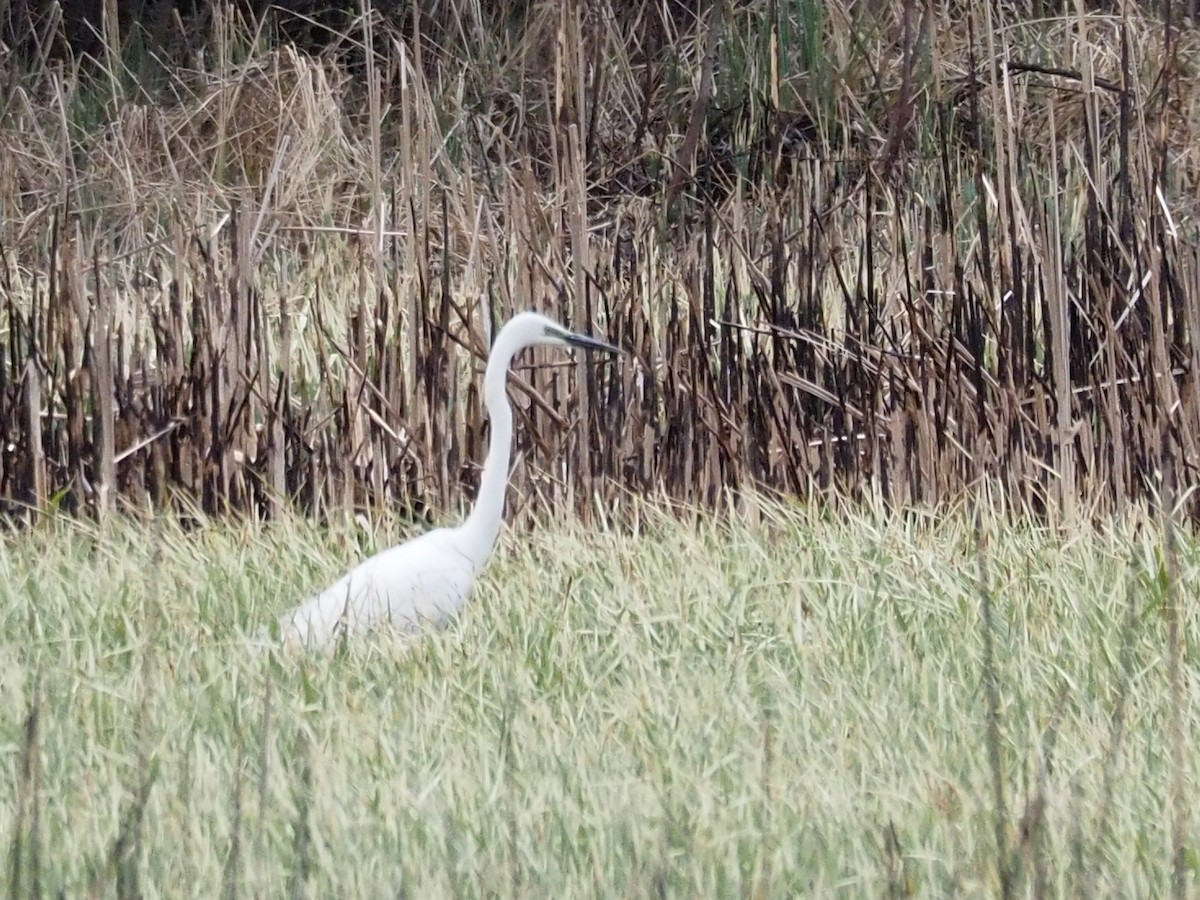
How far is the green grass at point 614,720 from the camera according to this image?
5.18 ft

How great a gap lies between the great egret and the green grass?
0.05 meters

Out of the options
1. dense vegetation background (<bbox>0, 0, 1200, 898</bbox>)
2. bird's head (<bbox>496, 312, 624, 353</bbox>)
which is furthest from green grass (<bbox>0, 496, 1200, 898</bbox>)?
bird's head (<bbox>496, 312, 624, 353</bbox>)

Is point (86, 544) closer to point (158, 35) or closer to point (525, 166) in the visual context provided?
point (525, 166)

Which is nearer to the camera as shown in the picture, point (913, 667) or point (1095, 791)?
point (1095, 791)

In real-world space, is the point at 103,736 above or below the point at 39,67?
below

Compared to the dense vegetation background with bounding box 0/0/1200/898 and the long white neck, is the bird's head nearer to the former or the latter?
the long white neck

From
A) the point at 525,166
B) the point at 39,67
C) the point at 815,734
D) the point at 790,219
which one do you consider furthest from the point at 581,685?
the point at 39,67

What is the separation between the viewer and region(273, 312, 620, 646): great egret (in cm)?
237

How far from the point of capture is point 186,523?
11.0 ft

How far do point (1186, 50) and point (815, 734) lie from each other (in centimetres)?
614

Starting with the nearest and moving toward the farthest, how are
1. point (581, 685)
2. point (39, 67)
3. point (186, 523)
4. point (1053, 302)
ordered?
1. point (581, 685)
2. point (1053, 302)
3. point (186, 523)
4. point (39, 67)

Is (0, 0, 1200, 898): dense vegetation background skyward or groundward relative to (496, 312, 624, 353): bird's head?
groundward

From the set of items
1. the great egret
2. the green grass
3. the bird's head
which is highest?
the bird's head

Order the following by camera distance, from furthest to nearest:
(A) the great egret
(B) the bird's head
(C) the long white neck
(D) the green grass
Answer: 1. (B) the bird's head
2. (C) the long white neck
3. (A) the great egret
4. (D) the green grass
